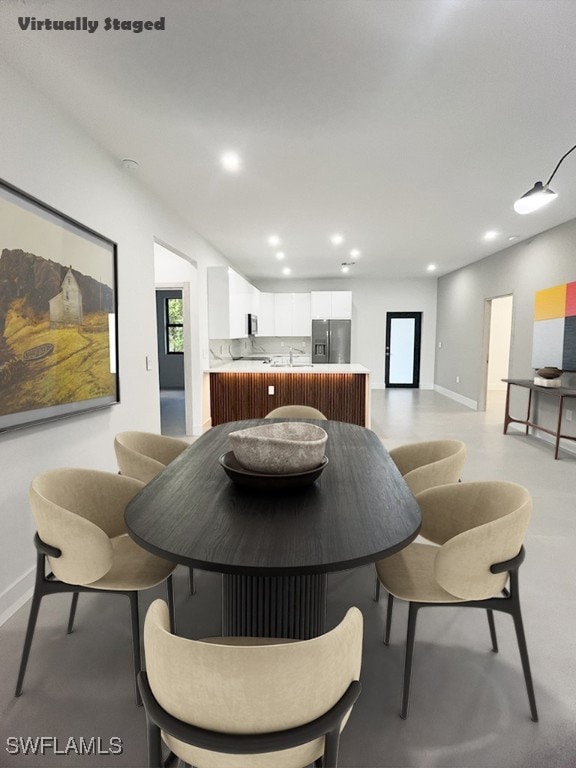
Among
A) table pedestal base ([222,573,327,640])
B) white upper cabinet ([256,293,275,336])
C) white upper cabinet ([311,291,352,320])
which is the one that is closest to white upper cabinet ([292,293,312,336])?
white upper cabinet ([311,291,352,320])

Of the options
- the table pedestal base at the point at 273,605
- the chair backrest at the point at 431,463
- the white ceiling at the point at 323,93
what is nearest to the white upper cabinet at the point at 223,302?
the white ceiling at the point at 323,93

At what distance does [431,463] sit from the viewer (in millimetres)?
2238

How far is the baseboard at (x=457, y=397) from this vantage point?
7.90 m

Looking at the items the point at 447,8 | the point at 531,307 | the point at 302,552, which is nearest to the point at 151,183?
the point at 447,8

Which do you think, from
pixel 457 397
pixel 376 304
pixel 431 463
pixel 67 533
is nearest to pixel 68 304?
pixel 67 533

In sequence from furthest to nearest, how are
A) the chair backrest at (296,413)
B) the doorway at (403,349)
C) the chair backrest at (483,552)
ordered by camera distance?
the doorway at (403,349), the chair backrest at (296,413), the chair backrest at (483,552)

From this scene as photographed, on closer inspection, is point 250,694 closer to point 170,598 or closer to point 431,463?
point 170,598

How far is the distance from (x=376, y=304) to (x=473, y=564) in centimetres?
923

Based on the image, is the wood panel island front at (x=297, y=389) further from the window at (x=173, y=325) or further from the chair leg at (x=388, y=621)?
the window at (x=173, y=325)

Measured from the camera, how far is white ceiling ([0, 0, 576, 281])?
1.78 m

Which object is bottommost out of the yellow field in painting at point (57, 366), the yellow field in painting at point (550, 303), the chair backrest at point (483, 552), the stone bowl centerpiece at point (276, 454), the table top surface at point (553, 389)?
the chair backrest at point (483, 552)

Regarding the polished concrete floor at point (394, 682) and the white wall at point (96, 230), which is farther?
the white wall at point (96, 230)

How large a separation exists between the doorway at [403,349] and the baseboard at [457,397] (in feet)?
2.20

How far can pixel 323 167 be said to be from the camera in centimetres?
336
